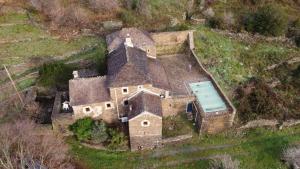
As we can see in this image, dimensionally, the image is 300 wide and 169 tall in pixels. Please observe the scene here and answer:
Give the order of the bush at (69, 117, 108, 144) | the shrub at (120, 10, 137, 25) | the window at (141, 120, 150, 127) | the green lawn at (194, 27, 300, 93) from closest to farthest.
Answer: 1. the window at (141, 120, 150, 127)
2. the bush at (69, 117, 108, 144)
3. the green lawn at (194, 27, 300, 93)
4. the shrub at (120, 10, 137, 25)

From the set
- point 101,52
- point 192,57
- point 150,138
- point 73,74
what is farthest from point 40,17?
point 150,138

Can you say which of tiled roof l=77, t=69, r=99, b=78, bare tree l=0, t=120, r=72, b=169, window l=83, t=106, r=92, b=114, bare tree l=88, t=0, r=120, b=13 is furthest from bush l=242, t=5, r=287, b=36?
bare tree l=0, t=120, r=72, b=169

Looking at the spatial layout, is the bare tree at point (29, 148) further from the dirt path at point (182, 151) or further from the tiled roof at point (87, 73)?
the dirt path at point (182, 151)

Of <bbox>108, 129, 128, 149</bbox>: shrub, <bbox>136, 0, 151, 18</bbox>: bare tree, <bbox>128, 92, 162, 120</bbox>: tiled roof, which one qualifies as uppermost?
<bbox>136, 0, 151, 18</bbox>: bare tree

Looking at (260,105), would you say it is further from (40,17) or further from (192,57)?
(40,17)

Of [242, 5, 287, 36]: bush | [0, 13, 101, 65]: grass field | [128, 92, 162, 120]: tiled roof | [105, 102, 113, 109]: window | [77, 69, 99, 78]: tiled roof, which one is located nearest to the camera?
[128, 92, 162, 120]: tiled roof

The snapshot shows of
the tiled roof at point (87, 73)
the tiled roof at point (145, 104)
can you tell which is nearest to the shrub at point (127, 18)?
the tiled roof at point (87, 73)

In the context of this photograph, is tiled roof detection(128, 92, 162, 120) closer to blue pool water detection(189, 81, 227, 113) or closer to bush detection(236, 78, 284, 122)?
blue pool water detection(189, 81, 227, 113)
